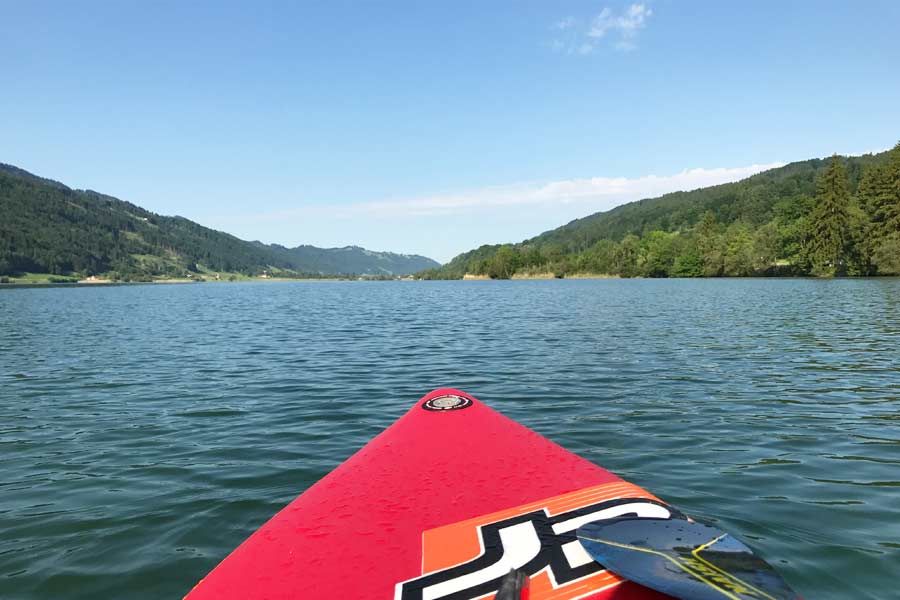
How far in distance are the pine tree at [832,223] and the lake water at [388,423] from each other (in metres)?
74.2

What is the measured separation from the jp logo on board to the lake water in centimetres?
187

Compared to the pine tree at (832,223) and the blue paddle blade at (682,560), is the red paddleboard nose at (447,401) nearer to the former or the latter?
the blue paddle blade at (682,560)

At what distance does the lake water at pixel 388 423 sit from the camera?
4.46 meters

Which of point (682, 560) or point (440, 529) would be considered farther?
point (440, 529)

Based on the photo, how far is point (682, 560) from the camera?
2.40 m

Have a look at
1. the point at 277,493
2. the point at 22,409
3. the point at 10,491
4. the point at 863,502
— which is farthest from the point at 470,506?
the point at 22,409

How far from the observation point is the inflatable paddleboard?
246 centimetres

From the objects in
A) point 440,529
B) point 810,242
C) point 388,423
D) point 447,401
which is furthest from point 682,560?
point 810,242

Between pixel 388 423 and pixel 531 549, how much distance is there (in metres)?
6.03

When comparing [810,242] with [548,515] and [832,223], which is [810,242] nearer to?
[832,223]

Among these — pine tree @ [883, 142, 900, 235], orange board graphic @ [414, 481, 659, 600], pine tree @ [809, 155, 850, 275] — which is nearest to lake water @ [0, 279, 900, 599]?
orange board graphic @ [414, 481, 659, 600]

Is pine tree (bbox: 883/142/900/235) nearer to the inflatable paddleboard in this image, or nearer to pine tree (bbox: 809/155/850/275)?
pine tree (bbox: 809/155/850/275)

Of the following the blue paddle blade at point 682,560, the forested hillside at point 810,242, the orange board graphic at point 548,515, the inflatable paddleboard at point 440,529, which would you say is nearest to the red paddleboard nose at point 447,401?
the inflatable paddleboard at point 440,529

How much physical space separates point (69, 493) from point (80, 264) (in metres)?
229
